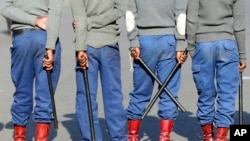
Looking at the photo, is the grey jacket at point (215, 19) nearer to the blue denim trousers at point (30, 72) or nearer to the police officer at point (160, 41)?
the police officer at point (160, 41)

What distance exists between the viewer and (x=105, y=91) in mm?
8781

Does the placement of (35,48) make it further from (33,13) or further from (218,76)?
(218,76)

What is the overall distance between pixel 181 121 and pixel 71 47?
22.4ft

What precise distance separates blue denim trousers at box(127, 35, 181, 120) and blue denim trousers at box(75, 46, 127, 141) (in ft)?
1.14

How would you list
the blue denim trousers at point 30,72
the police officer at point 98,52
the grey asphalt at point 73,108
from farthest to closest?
the grey asphalt at point 73,108, the blue denim trousers at point 30,72, the police officer at point 98,52

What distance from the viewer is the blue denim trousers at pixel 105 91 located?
8688mm

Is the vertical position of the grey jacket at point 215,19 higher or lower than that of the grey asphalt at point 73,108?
higher

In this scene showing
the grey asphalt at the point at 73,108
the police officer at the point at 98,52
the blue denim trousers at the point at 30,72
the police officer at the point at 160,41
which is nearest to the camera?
the police officer at the point at 98,52

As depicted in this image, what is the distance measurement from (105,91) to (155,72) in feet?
2.00

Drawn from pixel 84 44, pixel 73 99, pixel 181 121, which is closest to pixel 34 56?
pixel 84 44

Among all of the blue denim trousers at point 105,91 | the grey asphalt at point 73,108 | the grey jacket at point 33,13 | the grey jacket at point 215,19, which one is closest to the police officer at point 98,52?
the blue denim trousers at point 105,91

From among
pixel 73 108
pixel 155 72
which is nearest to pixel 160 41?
pixel 155 72

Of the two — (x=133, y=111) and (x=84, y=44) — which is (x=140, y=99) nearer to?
(x=133, y=111)

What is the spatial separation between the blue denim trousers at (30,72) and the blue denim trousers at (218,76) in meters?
1.27
